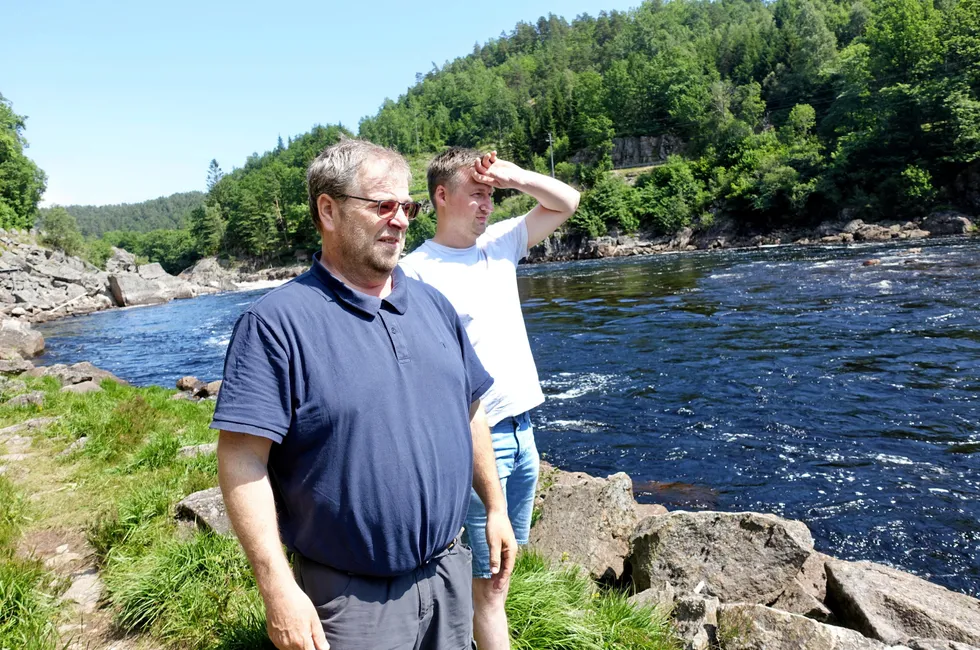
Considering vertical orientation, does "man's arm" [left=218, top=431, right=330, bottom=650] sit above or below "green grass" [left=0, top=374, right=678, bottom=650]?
above

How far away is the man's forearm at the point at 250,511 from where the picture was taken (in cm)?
170

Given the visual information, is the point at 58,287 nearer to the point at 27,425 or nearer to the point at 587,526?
the point at 27,425

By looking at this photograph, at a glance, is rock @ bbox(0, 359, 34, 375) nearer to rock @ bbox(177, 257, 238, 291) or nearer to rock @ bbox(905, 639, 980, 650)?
rock @ bbox(905, 639, 980, 650)

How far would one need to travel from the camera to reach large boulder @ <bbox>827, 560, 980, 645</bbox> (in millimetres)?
3422

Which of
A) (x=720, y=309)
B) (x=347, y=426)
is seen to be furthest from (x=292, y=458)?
(x=720, y=309)

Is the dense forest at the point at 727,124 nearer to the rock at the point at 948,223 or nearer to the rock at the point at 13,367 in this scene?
the rock at the point at 948,223

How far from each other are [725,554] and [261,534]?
11.9 ft

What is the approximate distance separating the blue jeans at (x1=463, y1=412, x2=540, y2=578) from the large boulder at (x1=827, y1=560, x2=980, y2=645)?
2227 millimetres

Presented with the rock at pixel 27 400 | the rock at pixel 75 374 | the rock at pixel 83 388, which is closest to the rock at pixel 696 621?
the rock at pixel 27 400

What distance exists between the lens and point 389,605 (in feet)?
6.14

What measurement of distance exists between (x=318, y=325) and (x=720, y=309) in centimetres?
1828

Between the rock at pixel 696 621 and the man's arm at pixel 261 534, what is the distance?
2263 millimetres

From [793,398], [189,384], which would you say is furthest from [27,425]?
[793,398]

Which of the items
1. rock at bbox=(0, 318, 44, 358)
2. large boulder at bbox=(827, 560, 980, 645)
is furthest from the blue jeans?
rock at bbox=(0, 318, 44, 358)
